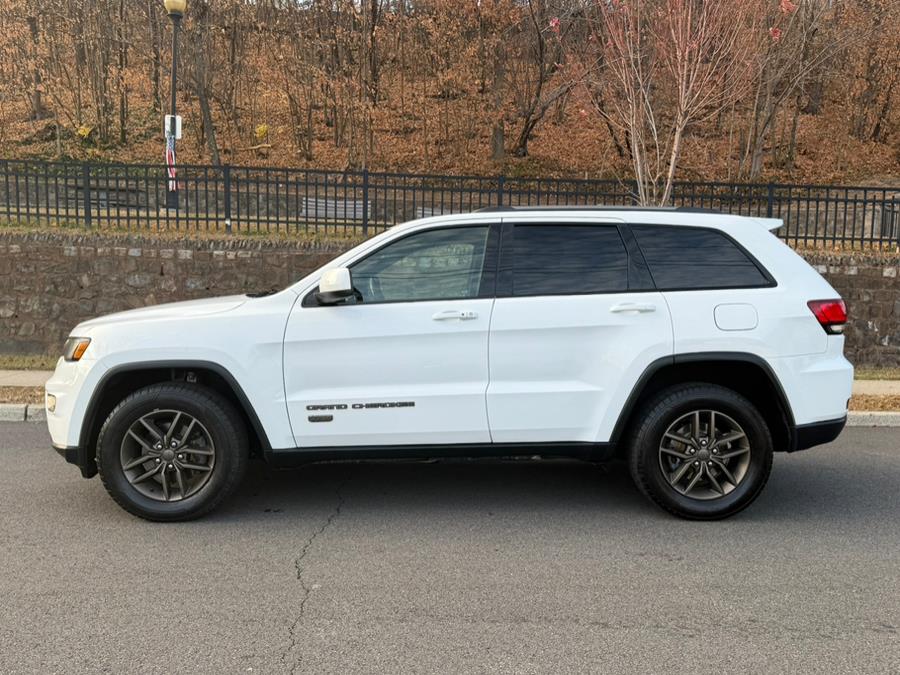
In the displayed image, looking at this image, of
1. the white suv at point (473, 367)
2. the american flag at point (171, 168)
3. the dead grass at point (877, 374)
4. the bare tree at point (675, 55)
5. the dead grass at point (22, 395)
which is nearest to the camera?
the white suv at point (473, 367)

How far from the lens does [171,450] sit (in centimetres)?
511

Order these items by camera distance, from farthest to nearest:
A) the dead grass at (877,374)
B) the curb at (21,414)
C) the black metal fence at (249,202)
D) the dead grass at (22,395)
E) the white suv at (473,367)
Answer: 1. the black metal fence at (249,202)
2. the dead grass at (877,374)
3. the dead grass at (22,395)
4. the curb at (21,414)
5. the white suv at (473,367)

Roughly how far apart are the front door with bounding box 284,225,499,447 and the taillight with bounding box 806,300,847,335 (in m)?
2.08

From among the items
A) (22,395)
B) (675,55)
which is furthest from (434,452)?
(675,55)

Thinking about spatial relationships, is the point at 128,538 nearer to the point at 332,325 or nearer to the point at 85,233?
the point at 332,325

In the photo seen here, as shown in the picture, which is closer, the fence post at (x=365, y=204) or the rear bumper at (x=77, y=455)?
the rear bumper at (x=77, y=455)

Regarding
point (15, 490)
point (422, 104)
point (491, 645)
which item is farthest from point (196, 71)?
point (491, 645)

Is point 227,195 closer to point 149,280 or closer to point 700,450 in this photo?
point 149,280

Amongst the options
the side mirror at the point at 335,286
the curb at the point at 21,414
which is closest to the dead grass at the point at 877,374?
the side mirror at the point at 335,286

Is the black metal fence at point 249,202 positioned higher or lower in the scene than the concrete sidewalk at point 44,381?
higher

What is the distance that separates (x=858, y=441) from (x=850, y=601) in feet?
13.2

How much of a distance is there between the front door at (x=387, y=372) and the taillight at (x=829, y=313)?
2081mm

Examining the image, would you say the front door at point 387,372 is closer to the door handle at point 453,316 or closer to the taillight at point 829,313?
the door handle at point 453,316

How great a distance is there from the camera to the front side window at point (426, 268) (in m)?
5.21
